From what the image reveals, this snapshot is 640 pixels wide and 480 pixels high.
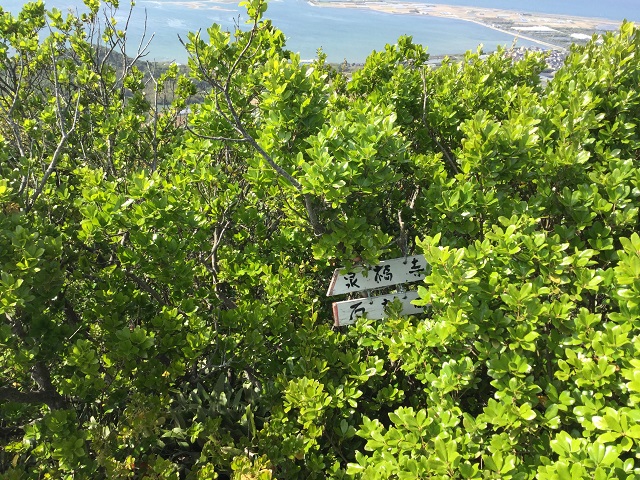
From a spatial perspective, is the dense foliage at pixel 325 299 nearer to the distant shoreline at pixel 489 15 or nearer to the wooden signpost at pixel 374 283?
the wooden signpost at pixel 374 283

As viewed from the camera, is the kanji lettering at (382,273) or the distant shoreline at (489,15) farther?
the distant shoreline at (489,15)

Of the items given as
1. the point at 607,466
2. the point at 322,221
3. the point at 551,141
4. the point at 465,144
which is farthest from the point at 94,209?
the point at 551,141

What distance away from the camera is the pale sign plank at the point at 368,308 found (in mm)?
2866

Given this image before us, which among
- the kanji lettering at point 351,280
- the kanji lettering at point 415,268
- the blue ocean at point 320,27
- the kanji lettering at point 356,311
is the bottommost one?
the kanji lettering at point 356,311

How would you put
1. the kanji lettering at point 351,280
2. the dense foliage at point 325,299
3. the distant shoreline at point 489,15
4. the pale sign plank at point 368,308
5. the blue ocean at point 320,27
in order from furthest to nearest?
the distant shoreline at point 489,15 → the blue ocean at point 320,27 → the pale sign plank at point 368,308 → the kanji lettering at point 351,280 → the dense foliage at point 325,299

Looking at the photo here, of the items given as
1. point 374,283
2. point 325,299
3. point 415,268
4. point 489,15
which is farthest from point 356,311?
point 489,15

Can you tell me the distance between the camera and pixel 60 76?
4.48 m

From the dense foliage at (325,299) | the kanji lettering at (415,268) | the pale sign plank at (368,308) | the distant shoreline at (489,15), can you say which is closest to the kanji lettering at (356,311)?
the pale sign plank at (368,308)

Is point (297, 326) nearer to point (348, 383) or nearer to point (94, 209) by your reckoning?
point (348, 383)

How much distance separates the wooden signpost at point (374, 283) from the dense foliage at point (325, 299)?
140 millimetres

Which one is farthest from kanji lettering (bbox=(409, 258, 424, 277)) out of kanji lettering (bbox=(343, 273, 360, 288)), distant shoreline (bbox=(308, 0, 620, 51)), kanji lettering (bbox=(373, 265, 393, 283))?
distant shoreline (bbox=(308, 0, 620, 51))

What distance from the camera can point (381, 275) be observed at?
9.21 ft

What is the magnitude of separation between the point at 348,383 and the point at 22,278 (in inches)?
76.0

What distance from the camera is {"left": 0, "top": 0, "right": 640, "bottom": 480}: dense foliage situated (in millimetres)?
2076
